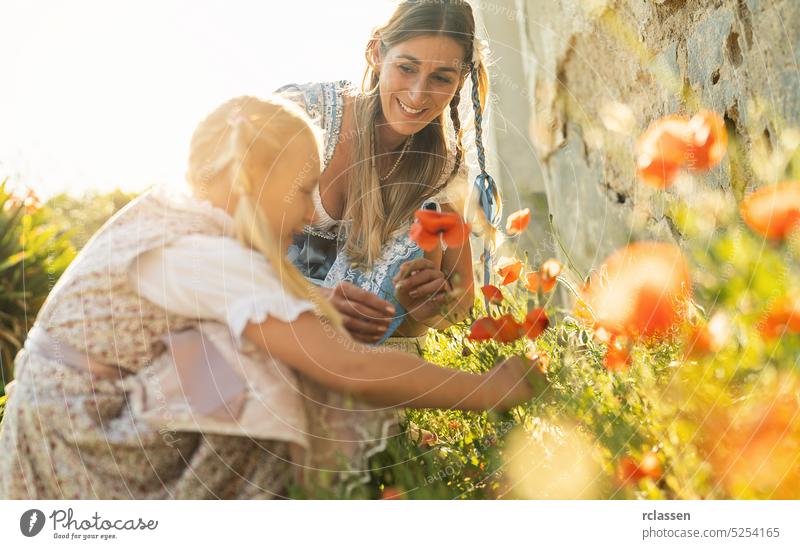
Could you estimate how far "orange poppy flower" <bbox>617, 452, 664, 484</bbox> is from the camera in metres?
0.59

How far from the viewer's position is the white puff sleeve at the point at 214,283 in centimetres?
64

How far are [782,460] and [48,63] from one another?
742mm

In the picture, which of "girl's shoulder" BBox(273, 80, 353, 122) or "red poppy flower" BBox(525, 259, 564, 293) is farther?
"girl's shoulder" BBox(273, 80, 353, 122)

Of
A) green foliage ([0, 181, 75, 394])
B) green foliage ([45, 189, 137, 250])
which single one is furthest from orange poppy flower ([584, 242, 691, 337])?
green foliage ([0, 181, 75, 394])

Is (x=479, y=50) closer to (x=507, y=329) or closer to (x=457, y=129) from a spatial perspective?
(x=457, y=129)

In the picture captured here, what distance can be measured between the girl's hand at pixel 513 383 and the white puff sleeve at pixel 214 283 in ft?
0.59

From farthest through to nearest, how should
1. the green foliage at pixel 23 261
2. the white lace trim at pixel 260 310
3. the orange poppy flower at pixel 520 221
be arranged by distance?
the green foliage at pixel 23 261 → the orange poppy flower at pixel 520 221 → the white lace trim at pixel 260 310

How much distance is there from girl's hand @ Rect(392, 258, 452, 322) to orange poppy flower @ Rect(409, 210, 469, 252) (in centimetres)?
6

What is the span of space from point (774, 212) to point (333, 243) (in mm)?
471

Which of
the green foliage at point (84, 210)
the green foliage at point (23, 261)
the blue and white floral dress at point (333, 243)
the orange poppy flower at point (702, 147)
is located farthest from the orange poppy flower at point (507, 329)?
Result: the green foliage at point (23, 261)

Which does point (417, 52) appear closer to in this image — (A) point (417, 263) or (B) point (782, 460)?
(A) point (417, 263)

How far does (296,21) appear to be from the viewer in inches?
30.3

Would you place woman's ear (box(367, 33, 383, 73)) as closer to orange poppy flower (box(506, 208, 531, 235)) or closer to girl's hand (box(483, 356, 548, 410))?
orange poppy flower (box(506, 208, 531, 235))

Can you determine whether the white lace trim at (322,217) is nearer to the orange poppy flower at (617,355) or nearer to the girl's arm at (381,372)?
the girl's arm at (381,372)
